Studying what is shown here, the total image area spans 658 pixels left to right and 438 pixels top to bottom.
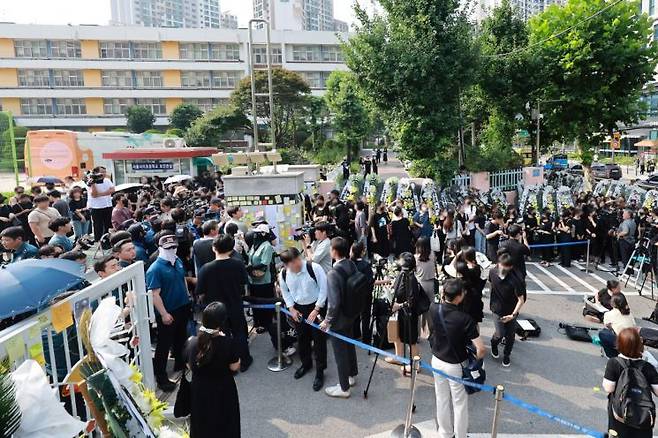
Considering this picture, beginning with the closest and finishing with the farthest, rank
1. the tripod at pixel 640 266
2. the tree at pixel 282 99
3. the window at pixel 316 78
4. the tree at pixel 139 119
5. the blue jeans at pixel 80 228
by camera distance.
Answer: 1. the tripod at pixel 640 266
2. the blue jeans at pixel 80 228
3. the tree at pixel 282 99
4. the tree at pixel 139 119
5. the window at pixel 316 78

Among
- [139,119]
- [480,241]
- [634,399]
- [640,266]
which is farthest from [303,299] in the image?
[139,119]

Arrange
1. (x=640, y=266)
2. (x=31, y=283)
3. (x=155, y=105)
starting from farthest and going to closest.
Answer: (x=155, y=105) → (x=640, y=266) → (x=31, y=283)

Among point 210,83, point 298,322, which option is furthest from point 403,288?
point 210,83

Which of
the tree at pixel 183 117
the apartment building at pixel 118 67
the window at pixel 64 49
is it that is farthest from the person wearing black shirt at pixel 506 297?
the window at pixel 64 49

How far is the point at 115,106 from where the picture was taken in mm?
54656

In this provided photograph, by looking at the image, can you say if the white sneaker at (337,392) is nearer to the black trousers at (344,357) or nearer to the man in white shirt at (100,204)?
the black trousers at (344,357)

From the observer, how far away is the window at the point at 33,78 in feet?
171

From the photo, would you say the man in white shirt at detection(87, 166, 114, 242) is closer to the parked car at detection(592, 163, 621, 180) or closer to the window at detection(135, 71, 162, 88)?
the parked car at detection(592, 163, 621, 180)

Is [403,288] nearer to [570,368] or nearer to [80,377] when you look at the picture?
[570,368]

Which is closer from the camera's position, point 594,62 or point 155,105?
point 594,62

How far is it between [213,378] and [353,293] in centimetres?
196

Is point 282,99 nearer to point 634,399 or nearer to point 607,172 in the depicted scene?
point 607,172

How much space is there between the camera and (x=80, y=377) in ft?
8.57

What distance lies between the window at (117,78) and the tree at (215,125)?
19.6 metres
